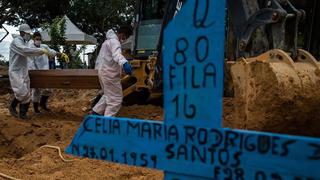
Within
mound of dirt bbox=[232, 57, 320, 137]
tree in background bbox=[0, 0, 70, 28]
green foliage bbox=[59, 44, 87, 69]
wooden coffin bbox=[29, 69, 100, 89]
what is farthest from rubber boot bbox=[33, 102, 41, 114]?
tree in background bbox=[0, 0, 70, 28]

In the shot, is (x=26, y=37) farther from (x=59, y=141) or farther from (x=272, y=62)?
(x=272, y=62)

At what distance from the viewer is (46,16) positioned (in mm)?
25969

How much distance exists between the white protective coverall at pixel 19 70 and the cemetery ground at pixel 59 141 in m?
0.44

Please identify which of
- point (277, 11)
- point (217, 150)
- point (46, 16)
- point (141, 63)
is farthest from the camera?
point (46, 16)

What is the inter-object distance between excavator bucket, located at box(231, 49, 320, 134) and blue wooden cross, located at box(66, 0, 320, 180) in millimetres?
1634

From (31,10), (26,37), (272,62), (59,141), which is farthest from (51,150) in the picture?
(31,10)

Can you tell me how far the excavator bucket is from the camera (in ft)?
12.0

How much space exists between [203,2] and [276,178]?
0.77 meters

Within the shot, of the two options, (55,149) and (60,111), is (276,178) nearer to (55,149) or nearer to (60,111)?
(55,149)

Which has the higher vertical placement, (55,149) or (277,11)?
(277,11)

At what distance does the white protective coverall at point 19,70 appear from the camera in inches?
318

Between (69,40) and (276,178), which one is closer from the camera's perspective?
(276,178)

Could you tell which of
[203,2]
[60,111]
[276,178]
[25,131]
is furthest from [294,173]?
[60,111]

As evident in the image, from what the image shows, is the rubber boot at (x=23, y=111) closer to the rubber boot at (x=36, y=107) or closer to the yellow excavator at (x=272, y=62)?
the rubber boot at (x=36, y=107)
